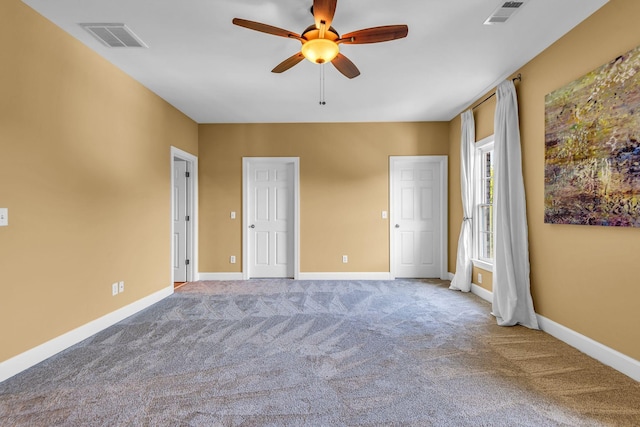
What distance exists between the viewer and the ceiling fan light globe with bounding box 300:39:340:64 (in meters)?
2.25

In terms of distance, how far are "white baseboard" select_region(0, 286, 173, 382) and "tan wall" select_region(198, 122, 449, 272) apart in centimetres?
184

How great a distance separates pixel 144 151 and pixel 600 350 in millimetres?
4945

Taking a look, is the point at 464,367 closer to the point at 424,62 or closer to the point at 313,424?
the point at 313,424

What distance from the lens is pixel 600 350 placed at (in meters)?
2.41

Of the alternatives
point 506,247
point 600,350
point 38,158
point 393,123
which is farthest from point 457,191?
point 38,158

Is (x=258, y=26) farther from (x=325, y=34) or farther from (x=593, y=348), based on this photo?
(x=593, y=348)

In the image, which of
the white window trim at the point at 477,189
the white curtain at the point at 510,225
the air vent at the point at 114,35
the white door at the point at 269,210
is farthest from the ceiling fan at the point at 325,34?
the white door at the point at 269,210

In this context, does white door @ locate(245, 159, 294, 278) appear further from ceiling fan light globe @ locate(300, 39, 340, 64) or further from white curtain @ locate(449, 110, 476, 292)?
ceiling fan light globe @ locate(300, 39, 340, 64)

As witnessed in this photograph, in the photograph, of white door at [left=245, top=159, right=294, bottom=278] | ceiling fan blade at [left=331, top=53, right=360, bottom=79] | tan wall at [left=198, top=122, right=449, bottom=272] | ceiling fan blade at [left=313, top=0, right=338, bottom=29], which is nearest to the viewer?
ceiling fan blade at [left=313, top=0, right=338, bottom=29]

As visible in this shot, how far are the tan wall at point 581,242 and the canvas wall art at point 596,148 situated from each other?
0.35 feet

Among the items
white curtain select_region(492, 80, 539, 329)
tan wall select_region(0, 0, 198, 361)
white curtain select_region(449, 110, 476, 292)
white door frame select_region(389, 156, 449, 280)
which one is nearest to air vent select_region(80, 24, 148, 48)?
tan wall select_region(0, 0, 198, 361)

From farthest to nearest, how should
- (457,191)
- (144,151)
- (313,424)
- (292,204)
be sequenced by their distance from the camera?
(292,204)
(457,191)
(144,151)
(313,424)

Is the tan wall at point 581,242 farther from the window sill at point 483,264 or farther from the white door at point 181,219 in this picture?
the white door at point 181,219

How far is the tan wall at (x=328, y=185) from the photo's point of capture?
5301 millimetres
